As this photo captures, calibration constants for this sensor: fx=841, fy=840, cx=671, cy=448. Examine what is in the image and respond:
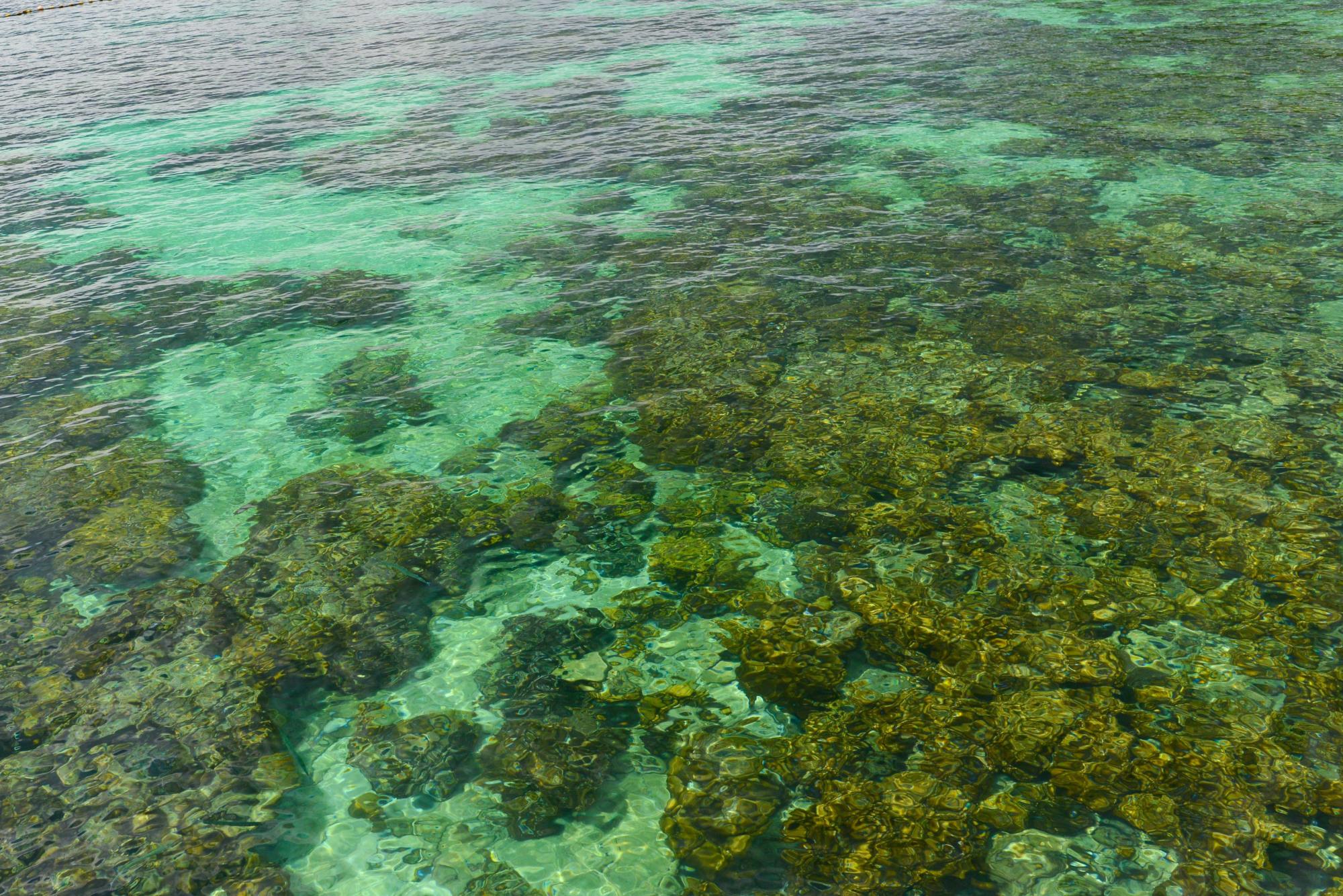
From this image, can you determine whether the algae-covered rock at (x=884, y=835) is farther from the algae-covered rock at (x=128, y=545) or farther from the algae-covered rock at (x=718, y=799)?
the algae-covered rock at (x=128, y=545)

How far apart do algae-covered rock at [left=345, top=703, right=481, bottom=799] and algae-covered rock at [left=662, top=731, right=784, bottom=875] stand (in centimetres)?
158

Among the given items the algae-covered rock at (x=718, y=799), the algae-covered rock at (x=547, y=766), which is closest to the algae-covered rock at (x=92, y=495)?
the algae-covered rock at (x=547, y=766)

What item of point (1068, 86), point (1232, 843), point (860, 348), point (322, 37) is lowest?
point (1232, 843)

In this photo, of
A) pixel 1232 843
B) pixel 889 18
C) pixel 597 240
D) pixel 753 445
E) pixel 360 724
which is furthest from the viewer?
pixel 889 18

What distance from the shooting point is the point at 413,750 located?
623cm

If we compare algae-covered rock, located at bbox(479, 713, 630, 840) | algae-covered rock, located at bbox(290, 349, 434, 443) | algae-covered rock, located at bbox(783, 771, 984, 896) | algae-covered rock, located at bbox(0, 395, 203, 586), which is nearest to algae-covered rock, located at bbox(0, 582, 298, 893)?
algae-covered rock, located at bbox(0, 395, 203, 586)

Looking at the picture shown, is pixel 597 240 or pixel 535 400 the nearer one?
pixel 535 400

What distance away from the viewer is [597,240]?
1516cm

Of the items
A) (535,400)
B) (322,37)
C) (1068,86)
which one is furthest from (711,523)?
(322,37)

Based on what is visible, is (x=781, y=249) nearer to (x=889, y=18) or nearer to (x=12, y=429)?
(x=12, y=429)

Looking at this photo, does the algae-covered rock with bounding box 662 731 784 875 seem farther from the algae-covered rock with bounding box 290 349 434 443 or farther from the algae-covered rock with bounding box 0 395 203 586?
the algae-covered rock with bounding box 290 349 434 443

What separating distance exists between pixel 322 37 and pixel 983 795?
3840 cm

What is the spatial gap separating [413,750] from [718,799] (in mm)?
2295

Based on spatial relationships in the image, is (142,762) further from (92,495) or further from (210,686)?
(92,495)
